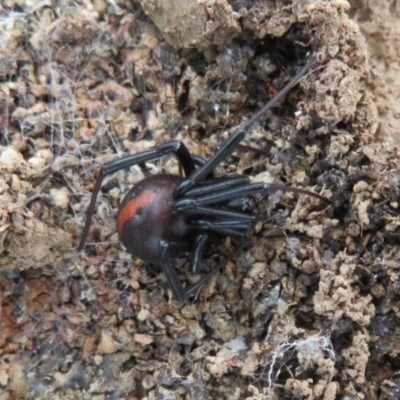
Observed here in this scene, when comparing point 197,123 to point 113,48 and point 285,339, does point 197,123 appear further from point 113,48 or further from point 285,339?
point 285,339

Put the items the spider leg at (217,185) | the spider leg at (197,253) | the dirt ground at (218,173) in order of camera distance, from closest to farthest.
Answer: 1. the dirt ground at (218,173)
2. the spider leg at (217,185)
3. the spider leg at (197,253)

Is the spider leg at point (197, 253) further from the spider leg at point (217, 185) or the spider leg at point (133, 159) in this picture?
the spider leg at point (133, 159)

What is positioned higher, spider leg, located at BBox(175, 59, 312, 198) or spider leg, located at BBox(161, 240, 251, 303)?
spider leg, located at BBox(175, 59, 312, 198)

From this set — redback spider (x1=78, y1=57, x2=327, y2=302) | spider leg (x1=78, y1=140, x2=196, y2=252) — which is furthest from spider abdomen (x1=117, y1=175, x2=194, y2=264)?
spider leg (x1=78, y1=140, x2=196, y2=252)

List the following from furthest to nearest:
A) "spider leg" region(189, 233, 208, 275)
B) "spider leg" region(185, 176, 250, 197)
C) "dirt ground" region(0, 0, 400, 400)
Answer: "spider leg" region(189, 233, 208, 275), "spider leg" region(185, 176, 250, 197), "dirt ground" region(0, 0, 400, 400)

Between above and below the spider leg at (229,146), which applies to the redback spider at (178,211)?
below

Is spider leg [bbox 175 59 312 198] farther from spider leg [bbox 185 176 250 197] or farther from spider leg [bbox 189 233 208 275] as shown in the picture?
spider leg [bbox 189 233 208 275]

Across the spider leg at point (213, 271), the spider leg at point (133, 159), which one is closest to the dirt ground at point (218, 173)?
the spider leg at point (213, 271)

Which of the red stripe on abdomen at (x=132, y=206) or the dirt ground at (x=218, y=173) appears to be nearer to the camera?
the dirt ground at (x=218, y=173)
